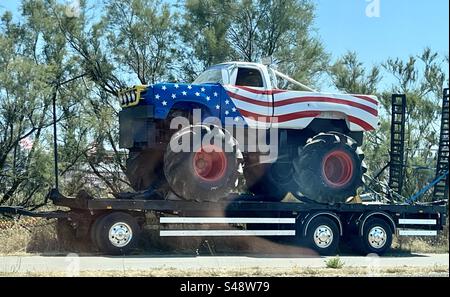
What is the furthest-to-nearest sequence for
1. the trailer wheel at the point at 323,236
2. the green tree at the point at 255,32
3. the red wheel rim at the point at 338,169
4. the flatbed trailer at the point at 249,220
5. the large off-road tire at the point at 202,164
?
the green tree at the point at 255,32, the red wheel rim at the point at 338,169, the trailer wheel at the point at 323,236, the large off-road tire at the point at 202,164, the flatbed trailer at the point at 249,220

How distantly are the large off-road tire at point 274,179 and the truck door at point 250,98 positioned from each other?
4.27ft

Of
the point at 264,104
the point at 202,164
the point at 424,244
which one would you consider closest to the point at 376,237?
the point at 424,244

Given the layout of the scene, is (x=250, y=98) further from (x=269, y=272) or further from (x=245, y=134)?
(x=269, y=272)

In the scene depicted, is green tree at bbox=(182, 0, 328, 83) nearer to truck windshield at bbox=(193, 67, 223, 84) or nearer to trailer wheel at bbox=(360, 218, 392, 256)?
truck windshield at bbox=(193, 67, 223, 84)

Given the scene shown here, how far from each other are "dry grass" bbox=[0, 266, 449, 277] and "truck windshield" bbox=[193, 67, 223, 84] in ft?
15.7

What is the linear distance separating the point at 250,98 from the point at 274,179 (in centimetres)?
217

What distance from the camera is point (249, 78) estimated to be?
47.6ft

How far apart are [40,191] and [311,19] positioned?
9520 millimetres

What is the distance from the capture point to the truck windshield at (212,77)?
14.4 metres

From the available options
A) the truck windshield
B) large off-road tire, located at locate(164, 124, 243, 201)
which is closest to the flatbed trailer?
large off-road tire, located at locate(164, 124, 243, 201)

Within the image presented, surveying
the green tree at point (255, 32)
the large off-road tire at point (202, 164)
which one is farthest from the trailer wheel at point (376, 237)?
the green tree at point (255, 32)

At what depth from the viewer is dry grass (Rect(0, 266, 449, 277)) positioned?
9843 mm

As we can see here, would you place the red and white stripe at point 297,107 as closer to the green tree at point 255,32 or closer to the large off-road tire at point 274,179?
the large off-road tire at point 274,179
